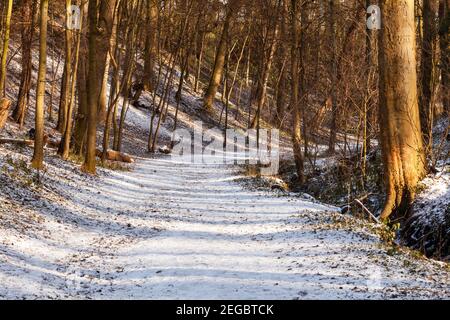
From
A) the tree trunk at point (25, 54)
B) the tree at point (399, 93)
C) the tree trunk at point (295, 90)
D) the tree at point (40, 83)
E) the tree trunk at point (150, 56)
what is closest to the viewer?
the tree at point (399, 93)

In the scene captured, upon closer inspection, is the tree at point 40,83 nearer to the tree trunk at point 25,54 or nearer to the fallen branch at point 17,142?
the fallen branch at point 17,142

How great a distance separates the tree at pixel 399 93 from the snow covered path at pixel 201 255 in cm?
168

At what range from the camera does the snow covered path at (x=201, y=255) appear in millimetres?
6688

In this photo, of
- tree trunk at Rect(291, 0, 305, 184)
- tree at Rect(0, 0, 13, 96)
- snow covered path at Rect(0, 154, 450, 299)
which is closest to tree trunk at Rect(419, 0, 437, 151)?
tree trunk at Rect(291, 0, 305, 184)

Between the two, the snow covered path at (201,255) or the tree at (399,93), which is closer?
the snow covered path at (201,255)

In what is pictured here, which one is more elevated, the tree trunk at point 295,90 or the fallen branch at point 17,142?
the tree trunk at point 295,90

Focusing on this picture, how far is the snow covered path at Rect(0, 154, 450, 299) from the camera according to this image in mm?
Answer: 6688

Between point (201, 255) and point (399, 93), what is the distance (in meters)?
5.51

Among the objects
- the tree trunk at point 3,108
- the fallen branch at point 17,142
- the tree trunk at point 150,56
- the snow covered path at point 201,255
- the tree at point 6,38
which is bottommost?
the snow covered path at point 201,255

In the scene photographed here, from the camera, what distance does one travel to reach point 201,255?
27.9ft

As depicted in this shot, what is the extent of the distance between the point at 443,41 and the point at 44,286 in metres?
18.1

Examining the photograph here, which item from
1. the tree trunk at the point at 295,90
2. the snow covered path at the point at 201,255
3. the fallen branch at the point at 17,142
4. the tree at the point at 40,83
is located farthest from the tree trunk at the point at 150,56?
the snow covered path at the point at 201,255
